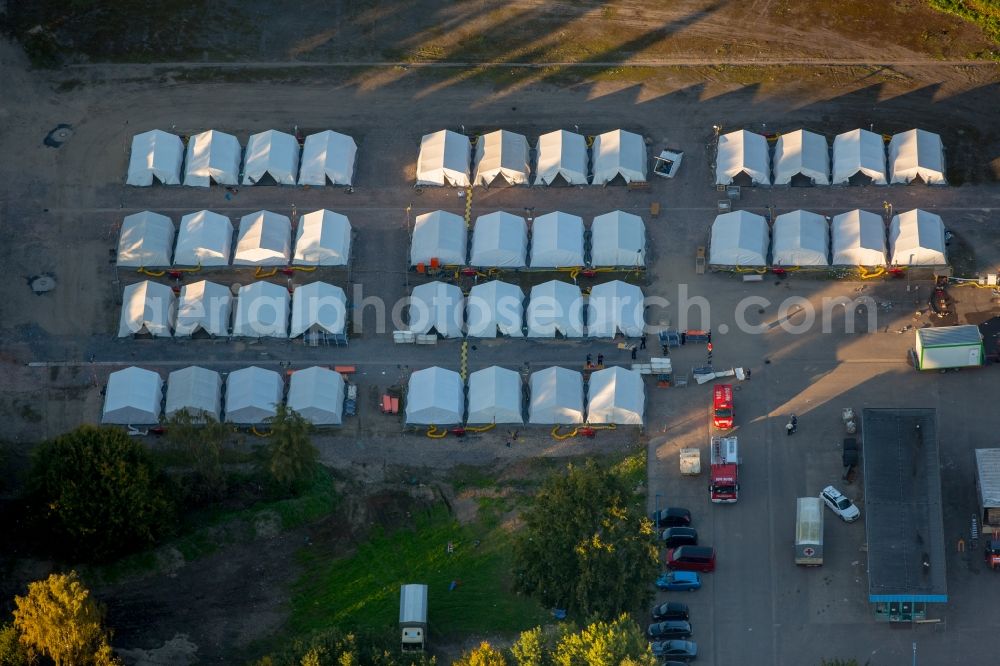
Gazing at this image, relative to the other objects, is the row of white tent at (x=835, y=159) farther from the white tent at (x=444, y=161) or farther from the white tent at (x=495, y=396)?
the white tent at (x=495, y=396)

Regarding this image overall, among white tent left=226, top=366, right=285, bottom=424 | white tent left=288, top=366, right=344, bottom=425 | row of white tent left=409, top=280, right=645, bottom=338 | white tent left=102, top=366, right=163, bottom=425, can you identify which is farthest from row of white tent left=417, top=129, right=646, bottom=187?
white tent left=102, top=366, right=163, bottom=425

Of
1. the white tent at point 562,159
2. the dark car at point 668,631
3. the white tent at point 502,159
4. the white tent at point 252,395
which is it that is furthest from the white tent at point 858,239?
the white tent at point 252,395

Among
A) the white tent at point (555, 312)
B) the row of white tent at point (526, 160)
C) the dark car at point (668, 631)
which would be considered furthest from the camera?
the row of white tent at point (526, 160)

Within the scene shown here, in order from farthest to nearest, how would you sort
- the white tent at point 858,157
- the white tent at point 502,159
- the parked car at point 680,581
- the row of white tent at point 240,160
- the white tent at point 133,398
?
1. the row of white tent at point 240,160
2. the white tent at point 502,159
3. the white tent at point 858,157
4. the white tent at point 133,398
5. the parked car at point 680,581

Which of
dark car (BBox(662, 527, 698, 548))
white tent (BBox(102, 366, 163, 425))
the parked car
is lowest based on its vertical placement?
the parked car

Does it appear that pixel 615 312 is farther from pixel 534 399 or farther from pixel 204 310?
pixel 204 310

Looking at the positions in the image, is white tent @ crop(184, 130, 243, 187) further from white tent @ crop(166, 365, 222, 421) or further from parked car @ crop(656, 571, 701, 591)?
parked car @ crop(656, 571, 701, 591)
